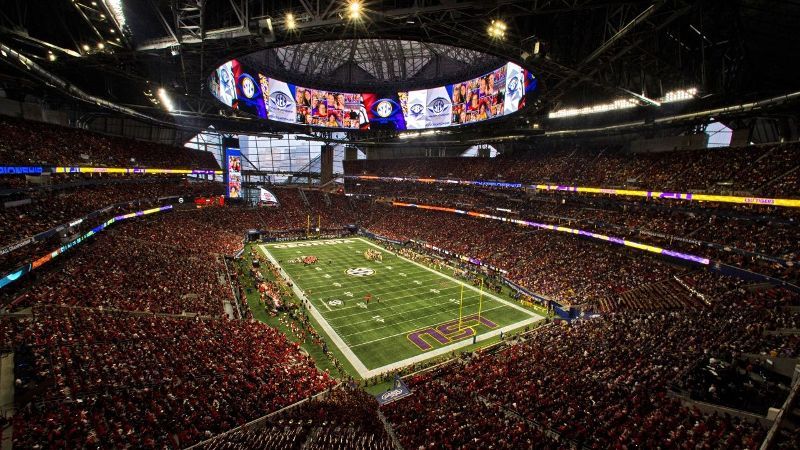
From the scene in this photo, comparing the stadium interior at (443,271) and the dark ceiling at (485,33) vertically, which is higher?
the dark ceiling at (485,33)

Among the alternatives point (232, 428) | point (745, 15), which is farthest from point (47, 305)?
point (745, 15)

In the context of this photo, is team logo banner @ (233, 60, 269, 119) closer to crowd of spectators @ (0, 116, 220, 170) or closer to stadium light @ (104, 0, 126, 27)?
crowd of spectators @ (0, 116, 220, 170)

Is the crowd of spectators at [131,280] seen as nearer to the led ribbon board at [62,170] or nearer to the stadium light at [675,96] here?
the led ribbon board at [62,170]

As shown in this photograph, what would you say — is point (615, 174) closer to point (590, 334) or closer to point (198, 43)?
point (590, 334)

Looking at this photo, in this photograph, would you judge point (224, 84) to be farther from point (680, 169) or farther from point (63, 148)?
point (680, 169)

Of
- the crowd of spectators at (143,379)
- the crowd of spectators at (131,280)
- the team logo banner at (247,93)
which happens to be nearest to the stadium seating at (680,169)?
the crowd of spectators at (143,379)

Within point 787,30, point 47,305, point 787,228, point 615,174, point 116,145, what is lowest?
point 47,305
